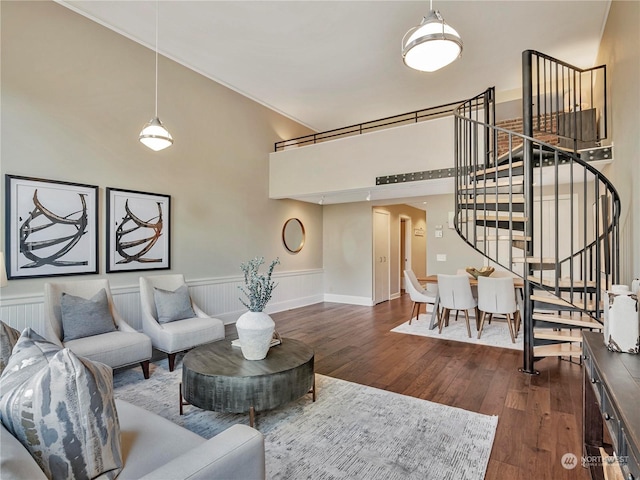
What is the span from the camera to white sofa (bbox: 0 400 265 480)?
2.82 ft

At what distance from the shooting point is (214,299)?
5.30 m

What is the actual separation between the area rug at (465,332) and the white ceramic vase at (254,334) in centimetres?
303

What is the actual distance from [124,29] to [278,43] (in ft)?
6.26

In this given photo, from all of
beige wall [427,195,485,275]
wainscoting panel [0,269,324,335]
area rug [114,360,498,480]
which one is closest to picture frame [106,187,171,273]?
wainscoting panel [0,269,324,335]

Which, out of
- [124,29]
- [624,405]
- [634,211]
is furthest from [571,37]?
[124,29]

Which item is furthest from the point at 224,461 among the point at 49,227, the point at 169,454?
the point at 49,227

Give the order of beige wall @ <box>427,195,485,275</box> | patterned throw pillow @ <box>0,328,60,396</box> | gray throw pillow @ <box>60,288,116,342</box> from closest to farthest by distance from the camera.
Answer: patterned throw pillow @ <box>0,328,60,396</box> < gray throw pillow @ <box>60,288,116,342</box> < beige wall @ <box>427,195,485,275</box>

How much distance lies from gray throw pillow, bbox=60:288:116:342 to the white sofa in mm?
1956

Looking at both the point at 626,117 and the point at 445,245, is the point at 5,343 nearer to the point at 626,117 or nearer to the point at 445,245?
the point at 626,117

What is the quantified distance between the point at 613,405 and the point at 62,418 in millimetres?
1916

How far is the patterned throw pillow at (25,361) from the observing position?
1113 millimetres

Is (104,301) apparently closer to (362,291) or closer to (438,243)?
(362,291)

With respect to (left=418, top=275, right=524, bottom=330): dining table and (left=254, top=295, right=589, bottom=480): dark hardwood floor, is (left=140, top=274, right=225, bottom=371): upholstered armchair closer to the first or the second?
(left=254, top=295, right=589, bottom=480): dark hardwood floor

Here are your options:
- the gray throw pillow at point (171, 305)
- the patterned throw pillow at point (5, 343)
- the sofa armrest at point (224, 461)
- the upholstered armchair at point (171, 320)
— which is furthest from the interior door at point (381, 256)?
the patterned throw pillow at point (5, 343)
